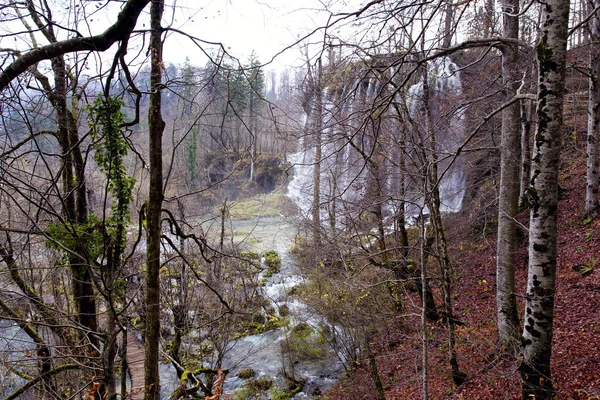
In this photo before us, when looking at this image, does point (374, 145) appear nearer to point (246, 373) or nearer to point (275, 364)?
point (246, 373)

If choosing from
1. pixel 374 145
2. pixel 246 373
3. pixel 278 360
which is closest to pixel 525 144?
pixel 374 145

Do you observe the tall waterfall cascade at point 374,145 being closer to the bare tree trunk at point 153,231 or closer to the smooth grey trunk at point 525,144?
the bare tree trunk at point 153,231

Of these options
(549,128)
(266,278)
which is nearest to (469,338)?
(549,128)

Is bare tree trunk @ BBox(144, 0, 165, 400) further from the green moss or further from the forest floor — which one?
the green moss

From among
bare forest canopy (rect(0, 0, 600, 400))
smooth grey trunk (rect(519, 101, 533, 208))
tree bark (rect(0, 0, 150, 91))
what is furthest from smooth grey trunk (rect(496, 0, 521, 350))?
smooth grey trunk (rect(519, 101, 533, 208))

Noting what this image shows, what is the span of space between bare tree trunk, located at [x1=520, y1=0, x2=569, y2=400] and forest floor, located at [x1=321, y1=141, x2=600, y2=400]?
0.29 metres

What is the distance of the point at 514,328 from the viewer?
4.98 meters

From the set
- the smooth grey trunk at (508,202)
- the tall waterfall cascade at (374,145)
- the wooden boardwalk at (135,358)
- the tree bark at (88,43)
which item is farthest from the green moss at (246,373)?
the tree bark at (88,43)

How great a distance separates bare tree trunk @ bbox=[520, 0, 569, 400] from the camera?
3135 millimetres

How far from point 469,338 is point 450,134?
488 centimetres

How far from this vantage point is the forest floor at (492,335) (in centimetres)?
498

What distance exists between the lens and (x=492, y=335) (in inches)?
261

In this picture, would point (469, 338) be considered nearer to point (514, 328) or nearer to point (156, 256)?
point (514, 328)

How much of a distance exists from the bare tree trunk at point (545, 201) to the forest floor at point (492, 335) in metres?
0.29
